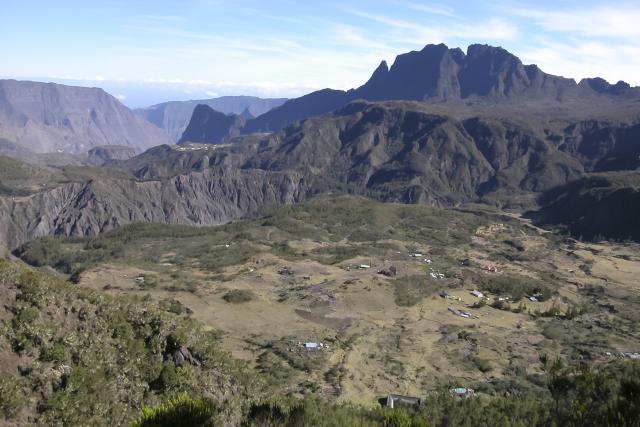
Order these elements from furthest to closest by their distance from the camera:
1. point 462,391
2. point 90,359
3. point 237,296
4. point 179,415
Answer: point 237,296, point 462,391, point 90,359, point 179,415

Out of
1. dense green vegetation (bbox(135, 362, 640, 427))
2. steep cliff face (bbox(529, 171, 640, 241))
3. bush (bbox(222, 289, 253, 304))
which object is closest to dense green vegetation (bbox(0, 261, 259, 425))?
dense green vegetation (bbox(135, 362, 640, 427))

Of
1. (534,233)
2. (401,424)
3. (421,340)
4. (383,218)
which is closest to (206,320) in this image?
(421,340)

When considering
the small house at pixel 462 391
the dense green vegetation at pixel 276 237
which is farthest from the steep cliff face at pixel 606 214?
the small house at pixel 462 391

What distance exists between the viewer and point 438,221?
17738 cm

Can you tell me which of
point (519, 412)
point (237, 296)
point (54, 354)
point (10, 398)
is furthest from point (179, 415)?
point (237, 296)

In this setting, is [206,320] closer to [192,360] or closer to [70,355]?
[192,360]

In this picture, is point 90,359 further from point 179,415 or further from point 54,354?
point 179,415

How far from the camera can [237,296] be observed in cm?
8644

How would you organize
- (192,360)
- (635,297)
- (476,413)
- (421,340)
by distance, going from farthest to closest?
(635,297)
(421,340)
(476,413)
(192,360)

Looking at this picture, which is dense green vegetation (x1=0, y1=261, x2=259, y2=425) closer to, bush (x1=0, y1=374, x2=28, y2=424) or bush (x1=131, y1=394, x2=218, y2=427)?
bush (x1=0, y1=374, x2=28, y2=424)

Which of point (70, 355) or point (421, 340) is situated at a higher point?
point (70, 355)

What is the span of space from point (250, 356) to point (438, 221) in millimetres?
124716

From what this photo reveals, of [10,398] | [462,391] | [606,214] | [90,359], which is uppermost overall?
[10,398]

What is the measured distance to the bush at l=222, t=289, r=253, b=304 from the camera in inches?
3359
